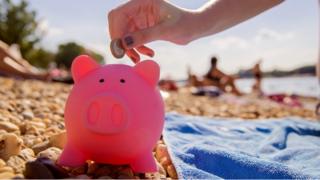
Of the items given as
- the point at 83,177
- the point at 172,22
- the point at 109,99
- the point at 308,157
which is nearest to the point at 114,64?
the point at 109,99

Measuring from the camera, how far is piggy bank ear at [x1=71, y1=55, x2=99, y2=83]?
1.56m

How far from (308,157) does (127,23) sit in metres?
1.28

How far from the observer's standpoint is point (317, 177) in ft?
5.59

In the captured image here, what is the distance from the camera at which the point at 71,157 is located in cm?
148

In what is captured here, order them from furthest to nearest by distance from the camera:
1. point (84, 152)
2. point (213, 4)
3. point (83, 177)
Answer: point (213, 4) → point (84, 152) → point (83, 177)

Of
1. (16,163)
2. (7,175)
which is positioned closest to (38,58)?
(16,163)

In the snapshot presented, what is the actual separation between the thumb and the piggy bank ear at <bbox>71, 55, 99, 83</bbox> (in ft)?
0.61

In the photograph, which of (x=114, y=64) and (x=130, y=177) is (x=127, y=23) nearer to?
(x=114, y=64)

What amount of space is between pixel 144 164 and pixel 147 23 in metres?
0.67

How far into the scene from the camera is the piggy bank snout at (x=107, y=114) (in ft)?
4.52

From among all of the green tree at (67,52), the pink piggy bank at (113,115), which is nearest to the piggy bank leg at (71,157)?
the pink piggy bank at (113,115)

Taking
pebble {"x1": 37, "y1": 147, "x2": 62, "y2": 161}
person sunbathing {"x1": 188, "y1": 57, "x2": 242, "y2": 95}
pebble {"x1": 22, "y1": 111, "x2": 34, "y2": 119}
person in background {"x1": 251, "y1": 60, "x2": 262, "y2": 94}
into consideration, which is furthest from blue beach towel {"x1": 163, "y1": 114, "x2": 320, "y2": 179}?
person in background {"x1": 251, "y1": 60, "x2": 262, "y2": 94}

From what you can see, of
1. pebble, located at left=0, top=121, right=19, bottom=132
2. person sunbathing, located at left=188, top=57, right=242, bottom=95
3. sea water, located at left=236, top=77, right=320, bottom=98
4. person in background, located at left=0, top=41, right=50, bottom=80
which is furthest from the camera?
sea water, located at left=236, top=77, right=320, bottom=98

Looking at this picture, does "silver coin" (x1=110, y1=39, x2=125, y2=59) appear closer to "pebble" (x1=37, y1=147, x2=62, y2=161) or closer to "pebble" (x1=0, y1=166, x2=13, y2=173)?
"pebble" (x1=37, y1=147, x2=62, y2=161)
